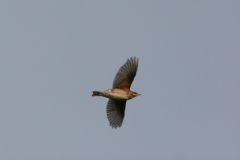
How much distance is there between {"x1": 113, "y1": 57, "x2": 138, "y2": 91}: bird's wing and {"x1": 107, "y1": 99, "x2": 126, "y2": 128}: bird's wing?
7.00 ft

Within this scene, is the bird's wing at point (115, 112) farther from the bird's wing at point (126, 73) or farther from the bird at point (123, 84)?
the bird's wing at point (126, 73)

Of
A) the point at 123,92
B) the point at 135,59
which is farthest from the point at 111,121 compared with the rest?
the point at 135,59

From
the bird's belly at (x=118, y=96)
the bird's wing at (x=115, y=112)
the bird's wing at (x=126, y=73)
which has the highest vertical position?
the bird's wing at (x=126, y=73)

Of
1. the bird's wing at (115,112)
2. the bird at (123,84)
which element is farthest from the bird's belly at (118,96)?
the bird's wing at (115,112)

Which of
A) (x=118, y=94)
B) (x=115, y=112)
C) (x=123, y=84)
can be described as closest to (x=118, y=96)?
(x=118, y=94)

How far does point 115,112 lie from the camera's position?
29594 mm

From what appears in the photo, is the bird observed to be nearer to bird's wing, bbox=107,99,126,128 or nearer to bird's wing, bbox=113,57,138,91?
bird's wing, bbox=113,57,138,91

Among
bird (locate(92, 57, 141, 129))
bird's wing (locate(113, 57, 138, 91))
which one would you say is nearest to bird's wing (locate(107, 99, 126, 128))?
bird (locate(92, 57, 141, 129))

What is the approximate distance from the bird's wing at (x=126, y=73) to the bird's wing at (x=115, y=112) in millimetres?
2135

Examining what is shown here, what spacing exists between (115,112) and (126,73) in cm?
333

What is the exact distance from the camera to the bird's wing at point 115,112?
1158 inches

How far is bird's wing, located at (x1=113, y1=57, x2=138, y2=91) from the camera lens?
2738 centimetres

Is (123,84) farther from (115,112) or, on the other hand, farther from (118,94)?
(115,112)

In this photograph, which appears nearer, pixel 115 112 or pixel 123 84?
pixel 123 84
